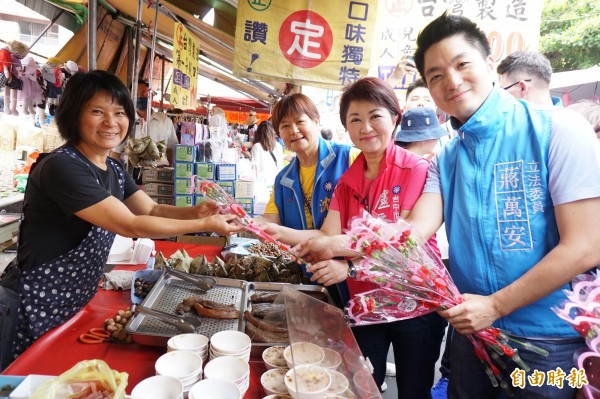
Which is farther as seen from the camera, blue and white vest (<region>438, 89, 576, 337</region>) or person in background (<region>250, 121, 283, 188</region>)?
person in background (<region>250, 121, 283, 188</region>)

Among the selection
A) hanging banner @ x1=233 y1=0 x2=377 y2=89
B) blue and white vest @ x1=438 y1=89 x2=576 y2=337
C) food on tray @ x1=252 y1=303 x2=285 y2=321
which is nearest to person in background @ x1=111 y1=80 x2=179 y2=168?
hanging banner @ x1=233 y1=0 x2=377 y2=89

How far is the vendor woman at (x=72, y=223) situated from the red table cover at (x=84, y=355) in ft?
0.38

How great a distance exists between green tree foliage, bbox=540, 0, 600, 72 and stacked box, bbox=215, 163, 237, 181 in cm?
1089

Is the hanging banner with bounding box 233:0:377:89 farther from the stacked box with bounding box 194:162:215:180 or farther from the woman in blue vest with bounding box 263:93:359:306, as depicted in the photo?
the stacked box with bounding box 194:162:215:180

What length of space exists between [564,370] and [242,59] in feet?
11.7

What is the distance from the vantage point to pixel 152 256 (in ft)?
10.9

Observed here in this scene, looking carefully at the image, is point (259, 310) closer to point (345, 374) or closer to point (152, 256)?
point (345, 374)

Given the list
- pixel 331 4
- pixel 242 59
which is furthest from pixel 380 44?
pixel 242 59

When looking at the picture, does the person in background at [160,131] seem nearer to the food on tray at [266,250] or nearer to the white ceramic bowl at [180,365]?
the food on tray at [266,250]

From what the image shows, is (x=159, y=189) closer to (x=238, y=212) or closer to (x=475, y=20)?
(x=238, y=212)

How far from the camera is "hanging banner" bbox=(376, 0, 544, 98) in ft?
14.5

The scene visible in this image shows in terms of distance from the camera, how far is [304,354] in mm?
1605

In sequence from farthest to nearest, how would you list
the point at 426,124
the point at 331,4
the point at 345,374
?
the point at 331,4
the point at 426,124
the point at 345,374

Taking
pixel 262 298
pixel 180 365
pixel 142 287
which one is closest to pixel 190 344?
pixel 180 365
